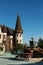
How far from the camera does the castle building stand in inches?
3039

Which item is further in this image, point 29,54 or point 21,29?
point 21,29

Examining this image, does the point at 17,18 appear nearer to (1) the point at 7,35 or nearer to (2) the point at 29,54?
(1) the point at 7,35

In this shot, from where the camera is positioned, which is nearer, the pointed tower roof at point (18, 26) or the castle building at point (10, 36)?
the castle building at point (10, 36)

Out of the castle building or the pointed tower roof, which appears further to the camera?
the pointed tower roof

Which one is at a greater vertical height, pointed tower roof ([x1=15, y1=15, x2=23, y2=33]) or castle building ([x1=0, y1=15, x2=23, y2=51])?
pointed tower roof ([x1=15, y1=15, x2=23, y2=33])

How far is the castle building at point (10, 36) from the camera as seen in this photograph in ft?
253

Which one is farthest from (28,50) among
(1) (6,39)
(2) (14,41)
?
(2) (14,41)

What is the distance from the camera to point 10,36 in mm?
82938

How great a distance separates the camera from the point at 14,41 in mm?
87375

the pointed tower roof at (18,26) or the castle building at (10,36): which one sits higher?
the pointed tower roof at (18,26)

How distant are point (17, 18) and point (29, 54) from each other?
5457 centimetres

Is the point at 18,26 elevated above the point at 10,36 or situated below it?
above

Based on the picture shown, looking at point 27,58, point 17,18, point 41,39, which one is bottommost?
point 27,58

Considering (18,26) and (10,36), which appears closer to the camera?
(10,36)
